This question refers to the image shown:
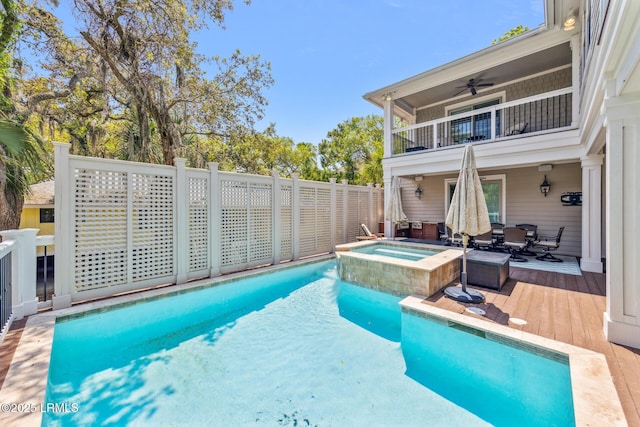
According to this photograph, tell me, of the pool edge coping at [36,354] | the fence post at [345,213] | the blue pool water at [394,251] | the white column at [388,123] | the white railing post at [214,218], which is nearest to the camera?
the pool edge coping at [36,354]

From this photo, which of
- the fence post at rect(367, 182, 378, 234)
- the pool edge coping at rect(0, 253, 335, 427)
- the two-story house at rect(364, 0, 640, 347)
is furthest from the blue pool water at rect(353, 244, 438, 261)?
the pool edge coping at rect(0, 253, 335, 427)

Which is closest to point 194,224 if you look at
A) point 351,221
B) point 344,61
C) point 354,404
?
point 354,404

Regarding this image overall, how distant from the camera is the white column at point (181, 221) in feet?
21.2

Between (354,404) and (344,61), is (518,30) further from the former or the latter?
(354,404)

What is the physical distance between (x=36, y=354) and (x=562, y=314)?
7794mm

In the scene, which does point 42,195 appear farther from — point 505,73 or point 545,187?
point 545,187

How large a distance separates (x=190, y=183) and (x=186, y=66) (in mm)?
4780

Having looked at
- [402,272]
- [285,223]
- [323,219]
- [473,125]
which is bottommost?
[402,272]

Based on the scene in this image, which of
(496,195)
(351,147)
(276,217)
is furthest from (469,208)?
(351,147)

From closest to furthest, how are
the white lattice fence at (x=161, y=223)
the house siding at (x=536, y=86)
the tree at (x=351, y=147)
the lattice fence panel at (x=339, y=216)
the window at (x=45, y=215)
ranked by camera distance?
the white lattice fence at (x=161, y=223) → the house siding at (x=536, y=86) → the lattice fence panel at (x=339, y=216) → the window at (x=45, y=215) → the tree at (x=351, y=147)

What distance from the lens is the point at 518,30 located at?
18016 mm

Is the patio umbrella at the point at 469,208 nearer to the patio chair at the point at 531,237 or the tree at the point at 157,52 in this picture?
the patio chair at the point at 531,237

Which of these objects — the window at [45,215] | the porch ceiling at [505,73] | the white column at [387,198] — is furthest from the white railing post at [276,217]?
the window at [45,215]

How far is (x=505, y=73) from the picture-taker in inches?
362
